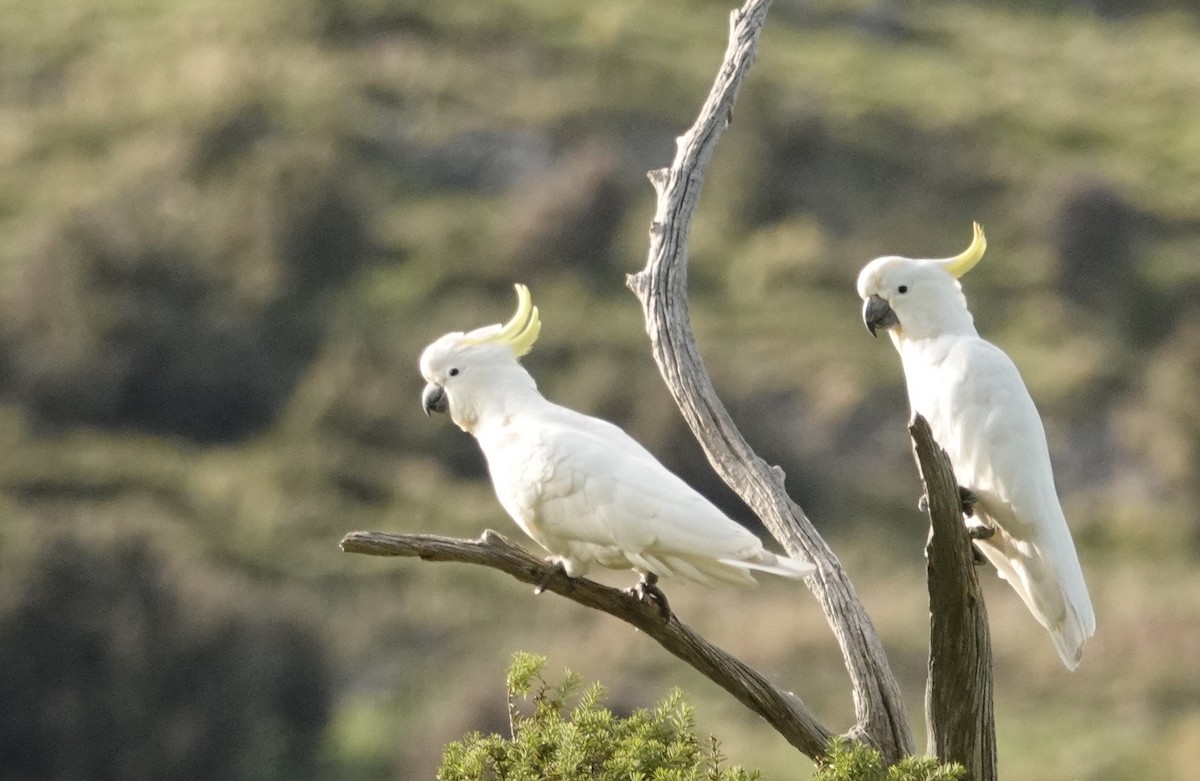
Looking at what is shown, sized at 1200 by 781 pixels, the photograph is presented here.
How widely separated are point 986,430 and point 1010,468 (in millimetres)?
113

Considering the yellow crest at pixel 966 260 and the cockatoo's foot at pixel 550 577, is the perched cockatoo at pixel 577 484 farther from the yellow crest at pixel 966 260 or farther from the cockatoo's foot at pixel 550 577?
the yellow crest at pixel 966 260

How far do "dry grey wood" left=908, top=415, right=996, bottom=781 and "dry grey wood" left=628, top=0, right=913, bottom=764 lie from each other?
150 mm

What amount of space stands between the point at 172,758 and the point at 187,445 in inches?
190

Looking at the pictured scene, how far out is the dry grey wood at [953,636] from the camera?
3.99 m

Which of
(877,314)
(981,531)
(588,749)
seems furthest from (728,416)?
(588,749)

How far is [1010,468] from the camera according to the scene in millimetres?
4656

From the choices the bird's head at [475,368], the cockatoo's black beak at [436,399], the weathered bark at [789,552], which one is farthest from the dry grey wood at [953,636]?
the cockatoo's black beak at [436,399]

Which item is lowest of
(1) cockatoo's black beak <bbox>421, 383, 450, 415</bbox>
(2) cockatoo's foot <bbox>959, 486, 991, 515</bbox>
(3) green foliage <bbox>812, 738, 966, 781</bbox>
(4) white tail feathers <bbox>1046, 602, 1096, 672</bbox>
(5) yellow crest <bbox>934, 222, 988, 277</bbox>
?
(3) green foliage <bbox>812, 738, 966, 781</bbox>

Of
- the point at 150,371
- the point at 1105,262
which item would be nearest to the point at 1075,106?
the point at 1105,262

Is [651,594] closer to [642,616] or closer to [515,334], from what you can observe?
[642,616]

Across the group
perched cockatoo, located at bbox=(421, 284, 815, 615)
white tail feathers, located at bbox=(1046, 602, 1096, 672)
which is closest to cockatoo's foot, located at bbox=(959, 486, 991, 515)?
white tail feathers, located at bbox=(1046, 602, 1096, 672)

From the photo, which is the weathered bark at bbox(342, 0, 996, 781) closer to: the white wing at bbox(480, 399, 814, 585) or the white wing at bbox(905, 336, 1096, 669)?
the white wing at bbox(480, 399, 814, 585)

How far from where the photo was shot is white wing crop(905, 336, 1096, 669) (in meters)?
4.65

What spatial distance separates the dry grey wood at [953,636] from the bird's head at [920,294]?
0.90 metres
